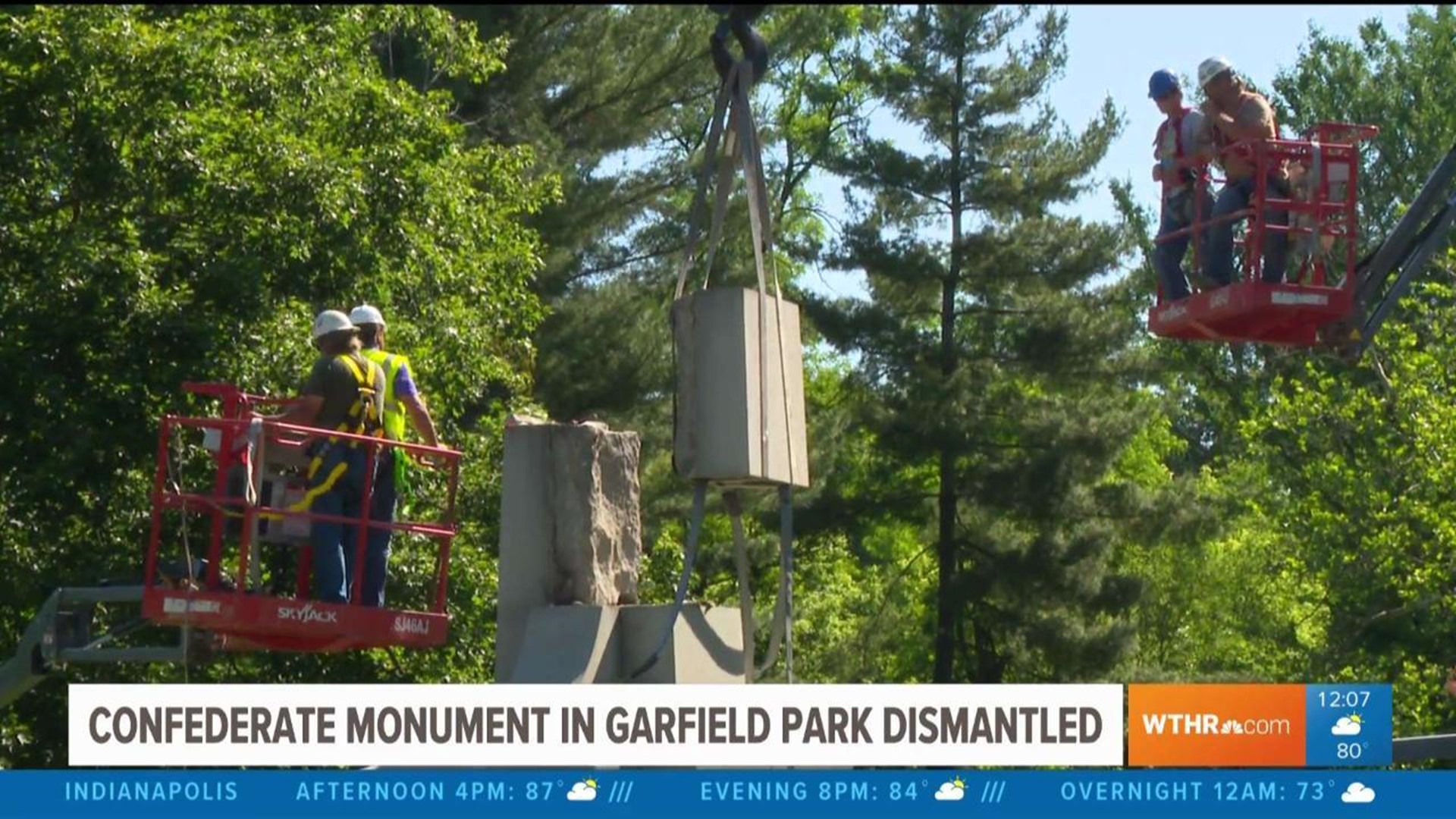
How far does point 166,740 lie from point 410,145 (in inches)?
504

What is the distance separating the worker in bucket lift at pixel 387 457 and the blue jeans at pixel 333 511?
13 cm

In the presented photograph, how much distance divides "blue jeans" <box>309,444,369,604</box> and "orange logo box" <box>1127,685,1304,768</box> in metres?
4.02

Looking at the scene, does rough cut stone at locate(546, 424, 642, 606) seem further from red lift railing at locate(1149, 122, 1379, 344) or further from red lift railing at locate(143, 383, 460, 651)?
red lift railing at locate(1149, 122, 1379, 344)

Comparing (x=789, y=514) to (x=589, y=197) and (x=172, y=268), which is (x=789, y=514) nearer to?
(x=172, y=268)

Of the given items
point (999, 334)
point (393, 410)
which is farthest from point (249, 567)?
point (999, 334)

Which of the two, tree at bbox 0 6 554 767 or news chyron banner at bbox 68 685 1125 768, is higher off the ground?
tree at bbox 0 6 554 767

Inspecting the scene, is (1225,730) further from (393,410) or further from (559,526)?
(393,410)

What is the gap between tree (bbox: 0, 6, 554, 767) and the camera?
20.8 metres

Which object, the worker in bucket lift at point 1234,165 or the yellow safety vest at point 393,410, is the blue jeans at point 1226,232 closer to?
the worker in bucket lift at point 1234,165

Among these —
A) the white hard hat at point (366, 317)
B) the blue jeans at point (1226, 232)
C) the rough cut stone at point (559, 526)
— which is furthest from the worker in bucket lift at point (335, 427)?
the blue jeans at point (1226, 232)

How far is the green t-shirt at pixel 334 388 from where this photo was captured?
13.1 metres

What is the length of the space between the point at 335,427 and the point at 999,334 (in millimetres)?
24824

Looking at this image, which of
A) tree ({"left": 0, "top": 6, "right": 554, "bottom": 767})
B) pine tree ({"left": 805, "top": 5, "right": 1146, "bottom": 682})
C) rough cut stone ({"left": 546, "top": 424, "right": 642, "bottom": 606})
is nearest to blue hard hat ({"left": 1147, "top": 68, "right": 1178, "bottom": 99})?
rough cut stone ({"left": 546, "top": 424, "right": 642, "bottom": 606})

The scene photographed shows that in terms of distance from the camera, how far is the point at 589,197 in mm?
35719
